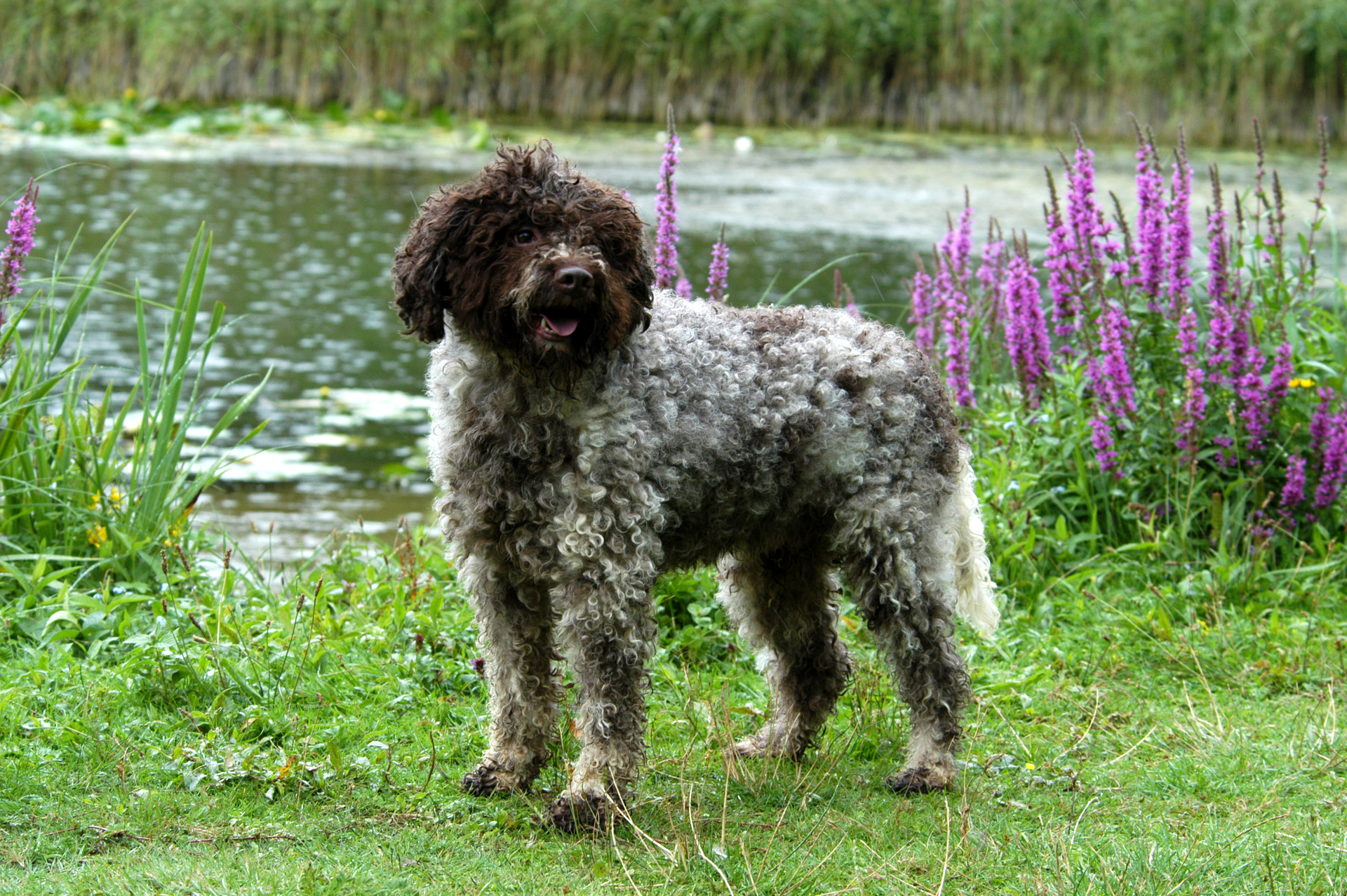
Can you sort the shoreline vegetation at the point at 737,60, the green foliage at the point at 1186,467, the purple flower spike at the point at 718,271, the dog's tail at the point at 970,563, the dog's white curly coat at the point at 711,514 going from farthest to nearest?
the shoreline vegetation at the point at 737,60
the purple flower spike at the point at 718,271
the green foliage at the point at 1186,467
the dog's tail at the point at 970,563
the dog's white curly coat at the point at 711,514

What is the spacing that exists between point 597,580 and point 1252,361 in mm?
3633

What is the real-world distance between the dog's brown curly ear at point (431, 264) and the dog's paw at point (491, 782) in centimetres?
131

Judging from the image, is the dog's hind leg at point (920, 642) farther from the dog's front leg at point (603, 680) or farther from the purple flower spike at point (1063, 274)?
the purple flower spike at point (1063, 274)

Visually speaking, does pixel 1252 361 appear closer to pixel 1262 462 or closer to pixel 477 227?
pixel 1262 462

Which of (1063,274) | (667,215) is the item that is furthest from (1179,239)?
(667,215)

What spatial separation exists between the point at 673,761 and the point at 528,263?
5.55 feet

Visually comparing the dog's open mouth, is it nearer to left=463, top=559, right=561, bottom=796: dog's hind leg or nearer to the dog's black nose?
the dog's black nose

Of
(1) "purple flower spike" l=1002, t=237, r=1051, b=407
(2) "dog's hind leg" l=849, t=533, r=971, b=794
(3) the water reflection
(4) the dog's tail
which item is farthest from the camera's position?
(3) the water reflection

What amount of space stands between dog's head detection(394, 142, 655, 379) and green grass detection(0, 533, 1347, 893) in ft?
4.12

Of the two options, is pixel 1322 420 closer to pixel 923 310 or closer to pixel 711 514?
pixel 923 310

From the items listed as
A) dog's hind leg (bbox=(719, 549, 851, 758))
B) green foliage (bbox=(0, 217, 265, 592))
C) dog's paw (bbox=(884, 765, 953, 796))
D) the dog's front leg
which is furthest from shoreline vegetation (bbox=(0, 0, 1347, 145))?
the dog's front leg

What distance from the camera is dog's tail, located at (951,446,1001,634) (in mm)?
4367

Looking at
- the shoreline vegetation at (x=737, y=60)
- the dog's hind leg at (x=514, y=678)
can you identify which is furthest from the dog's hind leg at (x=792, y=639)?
the shoreline vegetation at (x=737, y=60)

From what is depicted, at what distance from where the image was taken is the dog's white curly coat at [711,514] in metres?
3.69
